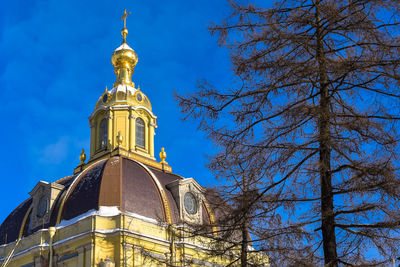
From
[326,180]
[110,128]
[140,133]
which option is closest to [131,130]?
[140,133]

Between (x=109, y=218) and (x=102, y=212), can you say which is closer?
(x=109, y=218)

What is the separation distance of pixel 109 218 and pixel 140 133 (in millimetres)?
10410

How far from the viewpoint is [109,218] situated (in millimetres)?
26328

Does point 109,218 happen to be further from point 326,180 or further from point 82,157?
point 326,180

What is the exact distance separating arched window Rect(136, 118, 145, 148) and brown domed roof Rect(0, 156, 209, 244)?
477 cm

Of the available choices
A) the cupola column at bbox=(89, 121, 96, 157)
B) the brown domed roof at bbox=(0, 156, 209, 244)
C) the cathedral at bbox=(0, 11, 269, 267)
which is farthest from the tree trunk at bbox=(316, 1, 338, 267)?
the cupola column at bbox=(89, 121, 96, 157)

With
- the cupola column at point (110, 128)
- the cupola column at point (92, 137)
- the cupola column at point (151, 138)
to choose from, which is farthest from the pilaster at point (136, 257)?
the cupola column at point (92, 137)

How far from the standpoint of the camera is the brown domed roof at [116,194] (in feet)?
89.8

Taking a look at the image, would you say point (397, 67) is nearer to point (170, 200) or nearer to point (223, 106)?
point (223, 106)

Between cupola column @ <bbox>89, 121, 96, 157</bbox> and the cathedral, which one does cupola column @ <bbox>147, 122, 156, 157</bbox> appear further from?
cupola column @ <bbox>89, 121, 96, 157</bbox>

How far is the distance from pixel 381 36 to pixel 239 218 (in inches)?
148

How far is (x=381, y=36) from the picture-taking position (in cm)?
914

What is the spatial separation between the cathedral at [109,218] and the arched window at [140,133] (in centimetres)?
107

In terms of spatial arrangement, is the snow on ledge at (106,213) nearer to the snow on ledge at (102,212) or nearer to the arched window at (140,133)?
the snow on ledge at (102,212)
